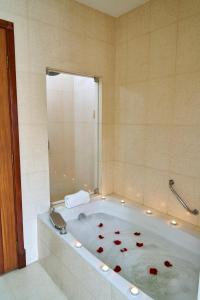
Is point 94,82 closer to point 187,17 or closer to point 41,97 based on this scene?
point 41,97

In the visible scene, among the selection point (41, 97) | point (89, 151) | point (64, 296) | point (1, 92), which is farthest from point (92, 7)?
point (64, 296)

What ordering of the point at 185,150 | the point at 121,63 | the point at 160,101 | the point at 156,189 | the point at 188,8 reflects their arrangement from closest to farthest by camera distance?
the point at 188,8
the point at 185,150
the point at 160,101
the point at 156,189
the point at 121,63

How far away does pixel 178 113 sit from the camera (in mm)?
1984

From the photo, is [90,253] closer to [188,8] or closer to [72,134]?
[72,134]

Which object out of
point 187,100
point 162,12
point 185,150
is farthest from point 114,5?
point 185,150

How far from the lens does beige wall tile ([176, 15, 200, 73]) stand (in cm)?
180

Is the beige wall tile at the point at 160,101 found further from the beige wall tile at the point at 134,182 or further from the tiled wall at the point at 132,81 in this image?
the beige wall tile at the point at 134,182

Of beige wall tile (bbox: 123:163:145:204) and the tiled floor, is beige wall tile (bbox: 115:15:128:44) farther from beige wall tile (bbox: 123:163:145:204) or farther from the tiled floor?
the tiled floor

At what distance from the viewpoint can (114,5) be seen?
7.32ft

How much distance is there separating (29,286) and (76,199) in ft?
2.89

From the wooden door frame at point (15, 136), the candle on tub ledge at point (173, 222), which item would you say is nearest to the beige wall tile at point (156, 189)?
the candle on tub ledge at point (173, 222)

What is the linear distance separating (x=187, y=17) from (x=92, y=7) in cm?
100

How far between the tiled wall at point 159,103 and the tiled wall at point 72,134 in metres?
0.33

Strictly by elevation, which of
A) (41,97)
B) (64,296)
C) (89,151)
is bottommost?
(64,296)
